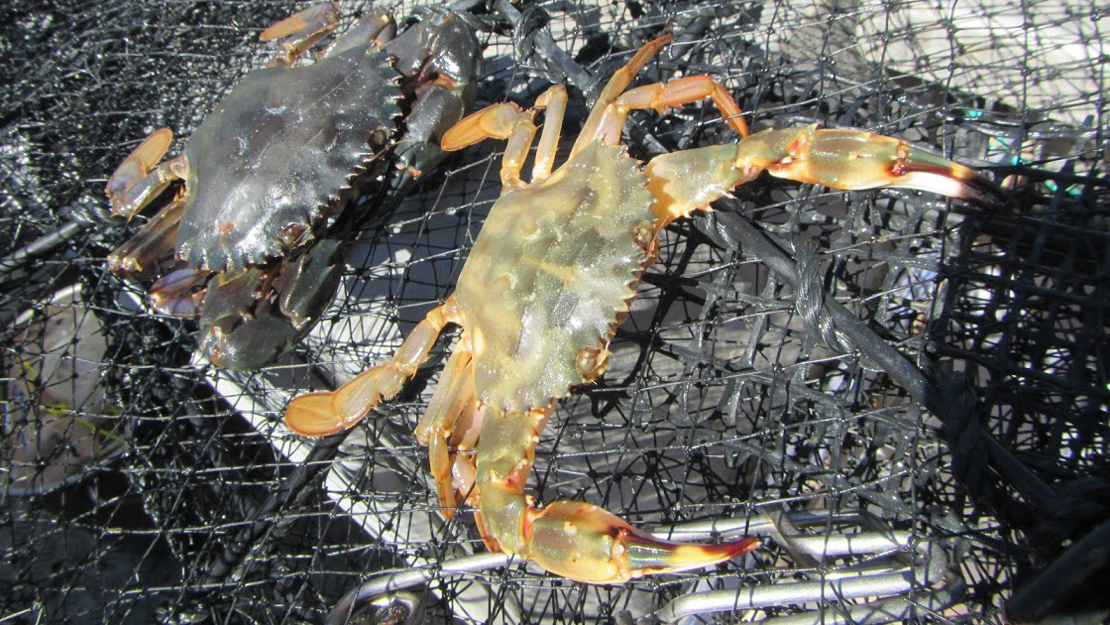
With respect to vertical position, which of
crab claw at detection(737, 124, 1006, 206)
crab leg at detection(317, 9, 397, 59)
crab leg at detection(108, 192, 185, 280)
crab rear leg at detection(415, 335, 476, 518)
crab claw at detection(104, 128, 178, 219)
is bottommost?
crab rear leg at detection(415, 335, 476, 518)

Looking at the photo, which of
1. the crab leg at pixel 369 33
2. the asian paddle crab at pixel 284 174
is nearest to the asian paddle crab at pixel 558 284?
the asian paddle crab at pixel 284 174

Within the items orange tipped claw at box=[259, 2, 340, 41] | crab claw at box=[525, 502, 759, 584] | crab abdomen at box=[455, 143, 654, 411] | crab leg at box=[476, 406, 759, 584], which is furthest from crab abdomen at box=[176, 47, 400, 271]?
crab claw at box=[525, 502, 759, 584]

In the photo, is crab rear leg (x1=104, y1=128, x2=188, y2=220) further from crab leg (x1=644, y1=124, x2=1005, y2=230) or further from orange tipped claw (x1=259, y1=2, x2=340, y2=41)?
crab leg (x1=644, y1=124, x2=1005, y2=230)

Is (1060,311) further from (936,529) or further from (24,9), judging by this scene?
(24,9)

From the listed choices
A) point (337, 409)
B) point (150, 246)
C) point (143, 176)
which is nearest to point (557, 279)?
point (337, 409)

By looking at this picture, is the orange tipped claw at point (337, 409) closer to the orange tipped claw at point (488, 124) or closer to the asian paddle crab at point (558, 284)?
the asian paddle crab at point (558, 284)

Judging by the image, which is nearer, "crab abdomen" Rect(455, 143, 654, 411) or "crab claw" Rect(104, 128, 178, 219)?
"crab abdomen" Rect(455, 143, 654, 411)

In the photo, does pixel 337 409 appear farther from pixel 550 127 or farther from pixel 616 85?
pixel 616 85
